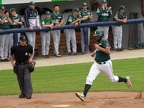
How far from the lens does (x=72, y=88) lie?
42.4 feet

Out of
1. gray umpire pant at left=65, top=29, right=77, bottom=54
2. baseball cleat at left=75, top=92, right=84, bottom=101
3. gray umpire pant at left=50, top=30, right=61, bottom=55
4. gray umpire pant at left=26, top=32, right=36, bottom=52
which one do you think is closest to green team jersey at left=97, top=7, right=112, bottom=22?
gray umpire pant at left=65, top=29, right=77, bottom=54

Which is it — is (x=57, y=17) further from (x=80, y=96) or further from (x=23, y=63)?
(x=80, y=96)

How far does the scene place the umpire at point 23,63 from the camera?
11.9m

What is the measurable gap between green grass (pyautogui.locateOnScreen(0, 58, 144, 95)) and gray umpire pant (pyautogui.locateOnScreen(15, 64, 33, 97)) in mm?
852

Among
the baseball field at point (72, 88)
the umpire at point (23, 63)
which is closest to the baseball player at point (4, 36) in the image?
the baseball field at point (72, 88)

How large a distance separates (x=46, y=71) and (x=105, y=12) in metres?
4.00

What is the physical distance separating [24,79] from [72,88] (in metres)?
1.53

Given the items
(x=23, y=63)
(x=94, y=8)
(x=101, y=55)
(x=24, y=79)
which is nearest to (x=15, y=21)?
(x=94, y=8)

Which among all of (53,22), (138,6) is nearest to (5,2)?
(53,22)

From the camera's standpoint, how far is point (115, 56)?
1836cm

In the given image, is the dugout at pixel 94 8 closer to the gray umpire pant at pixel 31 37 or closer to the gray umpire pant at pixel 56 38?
the gray umpire pant at pixel 56 38

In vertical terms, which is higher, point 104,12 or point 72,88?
point 104,12

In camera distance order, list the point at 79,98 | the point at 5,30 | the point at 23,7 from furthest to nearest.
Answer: the point at 23,7 < the point at 5,30 < the point at 79,98

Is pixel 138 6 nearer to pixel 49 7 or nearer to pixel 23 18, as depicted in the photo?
pixel 49 7
